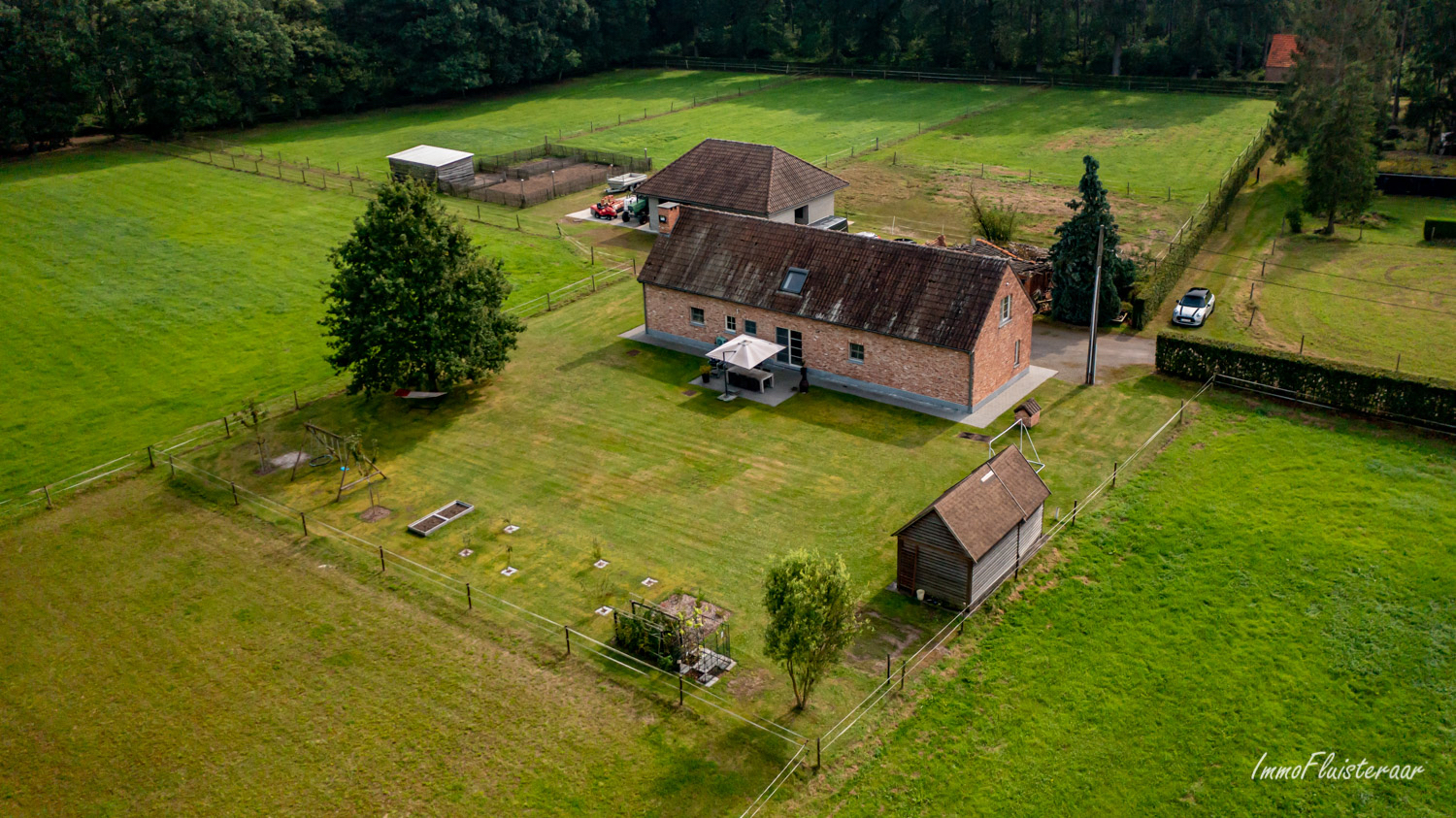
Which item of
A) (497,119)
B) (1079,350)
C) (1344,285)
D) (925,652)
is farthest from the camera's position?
(497,119)

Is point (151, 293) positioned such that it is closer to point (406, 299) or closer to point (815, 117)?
point (406, 299)

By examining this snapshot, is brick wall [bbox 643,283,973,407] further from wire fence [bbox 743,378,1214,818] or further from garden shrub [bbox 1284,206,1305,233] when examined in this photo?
garden shrub [bbox 1284,206,1305,233]

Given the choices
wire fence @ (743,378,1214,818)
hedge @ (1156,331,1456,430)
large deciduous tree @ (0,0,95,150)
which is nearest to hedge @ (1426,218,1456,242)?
hedge @ (1156,331,1456,430)

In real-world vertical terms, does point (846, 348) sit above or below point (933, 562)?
above

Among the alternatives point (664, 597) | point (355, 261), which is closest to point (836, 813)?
point (664, 597)

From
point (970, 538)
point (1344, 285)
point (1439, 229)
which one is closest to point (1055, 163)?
point (1439, 229)

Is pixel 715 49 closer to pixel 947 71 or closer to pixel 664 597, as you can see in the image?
pixel 947 71
